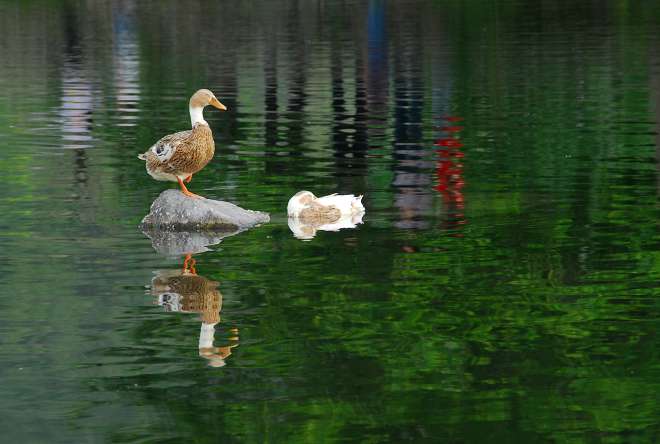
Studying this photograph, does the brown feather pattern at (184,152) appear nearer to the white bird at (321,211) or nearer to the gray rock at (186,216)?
the gray rock at (186,216)

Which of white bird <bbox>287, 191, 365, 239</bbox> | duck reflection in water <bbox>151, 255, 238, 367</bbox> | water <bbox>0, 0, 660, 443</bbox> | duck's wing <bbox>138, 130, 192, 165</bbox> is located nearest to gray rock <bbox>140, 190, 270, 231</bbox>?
water <bbox>0, 0, 660, 443</bbox>

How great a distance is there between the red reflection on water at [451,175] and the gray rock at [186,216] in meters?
2.61

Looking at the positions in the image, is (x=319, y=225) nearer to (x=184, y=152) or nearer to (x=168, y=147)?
(x=184, y=152)

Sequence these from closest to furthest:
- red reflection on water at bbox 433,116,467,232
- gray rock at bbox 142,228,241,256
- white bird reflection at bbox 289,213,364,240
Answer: gray rock at bbox 142,228,241,256, white bird reflection at bbox 289,213,364,240, red reflection on water at bbox 433,116,467,232

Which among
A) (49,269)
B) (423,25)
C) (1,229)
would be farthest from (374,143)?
(423,25)

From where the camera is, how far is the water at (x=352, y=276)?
11359 millimetres

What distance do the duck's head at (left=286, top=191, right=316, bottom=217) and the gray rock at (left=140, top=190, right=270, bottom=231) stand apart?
2.11ft

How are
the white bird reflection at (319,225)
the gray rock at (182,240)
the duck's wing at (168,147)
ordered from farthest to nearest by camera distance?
the white bird reflection at (319,225) → the duck's wing at (168,147) → the gray rock at (182,240)

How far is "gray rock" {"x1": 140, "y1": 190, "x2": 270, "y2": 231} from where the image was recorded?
1880cm

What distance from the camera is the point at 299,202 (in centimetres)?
1934

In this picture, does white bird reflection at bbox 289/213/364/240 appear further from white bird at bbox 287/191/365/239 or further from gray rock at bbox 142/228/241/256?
gray rock at bbox 142/228/241/256

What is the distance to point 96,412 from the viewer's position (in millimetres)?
11266

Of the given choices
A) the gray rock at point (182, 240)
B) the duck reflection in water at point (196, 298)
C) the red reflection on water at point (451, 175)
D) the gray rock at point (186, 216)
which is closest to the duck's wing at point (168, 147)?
the gray rock at point (186, 216)

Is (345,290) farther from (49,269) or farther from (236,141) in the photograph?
(236,141)
